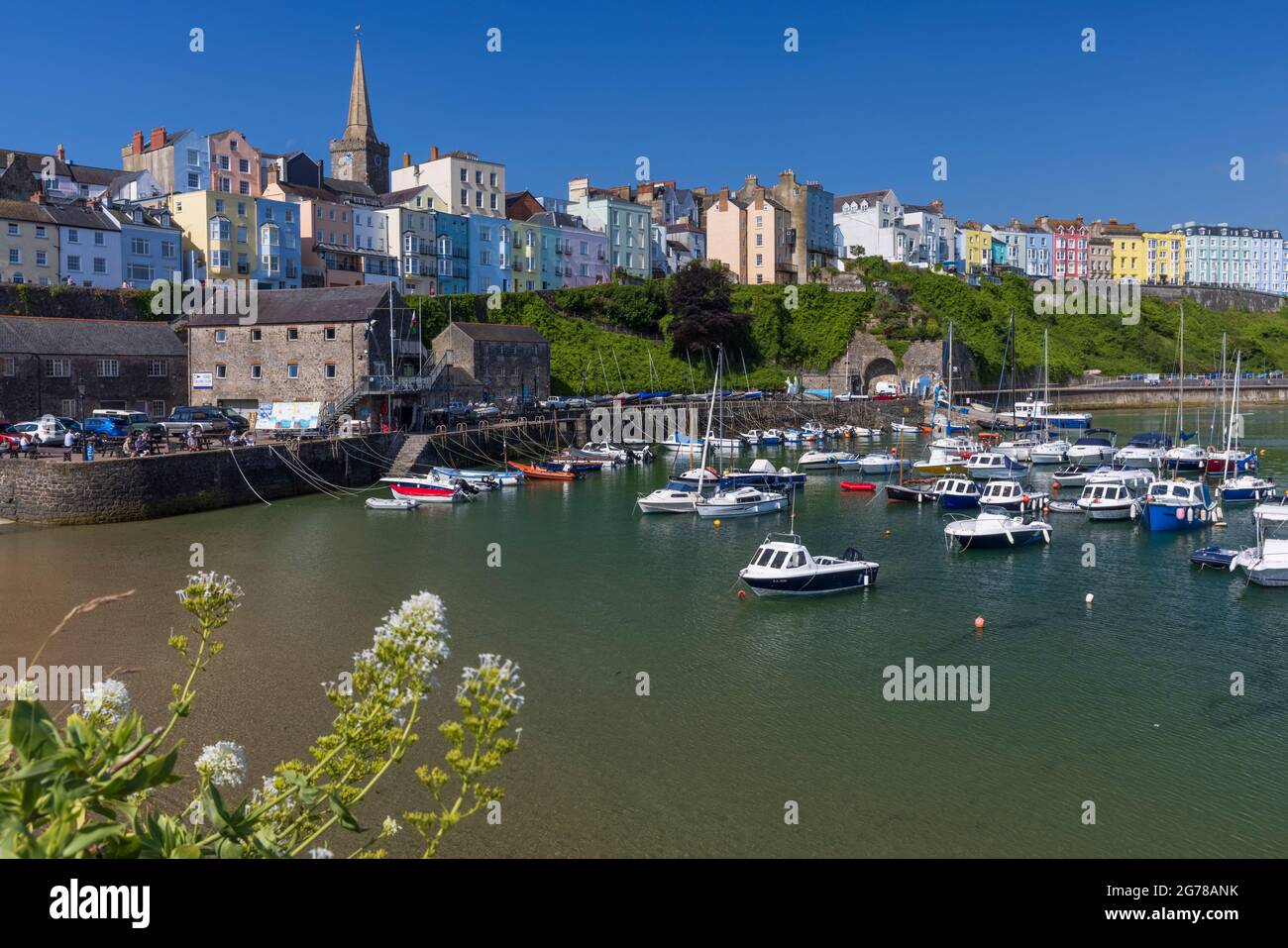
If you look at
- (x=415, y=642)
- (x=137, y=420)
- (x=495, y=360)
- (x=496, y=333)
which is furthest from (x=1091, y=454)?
(x=415, y=642)

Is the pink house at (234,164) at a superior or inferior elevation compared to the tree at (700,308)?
superior

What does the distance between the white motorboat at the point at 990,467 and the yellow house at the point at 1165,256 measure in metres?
115

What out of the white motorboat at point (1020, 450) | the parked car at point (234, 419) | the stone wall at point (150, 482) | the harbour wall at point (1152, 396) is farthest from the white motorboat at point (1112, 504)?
the harbour wall at point (1152, 396)

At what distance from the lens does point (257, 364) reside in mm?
52094

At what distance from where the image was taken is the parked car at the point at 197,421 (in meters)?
44.2

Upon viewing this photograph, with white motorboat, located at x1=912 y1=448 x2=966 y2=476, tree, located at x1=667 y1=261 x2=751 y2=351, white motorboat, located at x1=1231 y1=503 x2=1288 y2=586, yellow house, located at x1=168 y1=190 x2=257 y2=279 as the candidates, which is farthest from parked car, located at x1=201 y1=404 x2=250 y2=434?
white motorboat, located at x1=1231 y1=503 x2=1288 y2=586

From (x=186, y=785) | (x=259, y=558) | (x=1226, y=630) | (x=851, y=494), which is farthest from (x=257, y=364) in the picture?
(x=1226, y=630)

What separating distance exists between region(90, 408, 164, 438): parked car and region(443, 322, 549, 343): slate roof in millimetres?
19952

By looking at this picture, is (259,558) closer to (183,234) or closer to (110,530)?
(110,530)

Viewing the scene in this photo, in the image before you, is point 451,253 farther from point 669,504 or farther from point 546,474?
point 669,504

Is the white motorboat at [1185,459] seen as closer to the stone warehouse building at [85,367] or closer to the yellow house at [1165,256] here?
the stone warehouse building at [85,367]

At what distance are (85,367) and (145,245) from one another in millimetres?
16193

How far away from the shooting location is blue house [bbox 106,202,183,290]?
59.6 m

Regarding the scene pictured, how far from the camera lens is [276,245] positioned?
67250 mm
